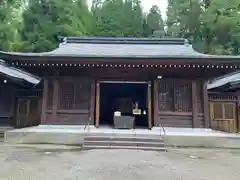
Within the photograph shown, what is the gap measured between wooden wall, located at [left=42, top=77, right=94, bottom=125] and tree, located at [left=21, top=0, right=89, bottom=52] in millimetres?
12140

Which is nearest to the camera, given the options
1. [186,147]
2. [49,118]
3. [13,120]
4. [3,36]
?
[186,147]

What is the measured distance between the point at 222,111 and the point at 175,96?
3520 mm

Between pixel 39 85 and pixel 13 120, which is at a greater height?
pixel 39 85

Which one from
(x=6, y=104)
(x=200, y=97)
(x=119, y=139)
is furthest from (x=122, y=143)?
(x=6, y=104)

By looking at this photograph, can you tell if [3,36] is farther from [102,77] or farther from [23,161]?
[23,161]

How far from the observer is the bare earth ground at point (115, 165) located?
175 inches

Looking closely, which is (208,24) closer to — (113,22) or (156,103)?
(113,22)

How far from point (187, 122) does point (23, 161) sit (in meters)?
6.27

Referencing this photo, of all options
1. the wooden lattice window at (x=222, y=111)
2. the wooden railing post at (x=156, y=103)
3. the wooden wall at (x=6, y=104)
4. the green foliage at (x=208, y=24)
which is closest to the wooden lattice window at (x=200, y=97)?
the wooden railing post at (x=156, y=103)

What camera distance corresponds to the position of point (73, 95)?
378 inches

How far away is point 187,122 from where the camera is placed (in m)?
9.41

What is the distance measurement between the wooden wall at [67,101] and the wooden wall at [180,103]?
2.83 meters

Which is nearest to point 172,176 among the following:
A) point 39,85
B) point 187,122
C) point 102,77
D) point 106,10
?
point 187,122

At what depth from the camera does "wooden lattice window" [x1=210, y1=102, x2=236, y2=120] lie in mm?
11555
